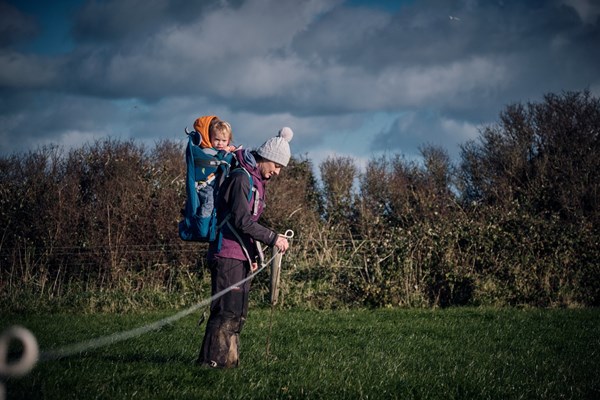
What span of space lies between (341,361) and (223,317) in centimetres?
164

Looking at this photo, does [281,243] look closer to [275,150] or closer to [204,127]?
[275,150]

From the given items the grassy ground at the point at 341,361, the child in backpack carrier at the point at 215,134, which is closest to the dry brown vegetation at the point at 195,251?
the grassy ground at the point at 341,361

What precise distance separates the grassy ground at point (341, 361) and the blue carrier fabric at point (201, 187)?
1295 mm

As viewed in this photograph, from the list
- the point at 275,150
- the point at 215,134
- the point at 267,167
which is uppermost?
the point at 215,134

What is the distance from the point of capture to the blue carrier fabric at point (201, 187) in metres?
5.43

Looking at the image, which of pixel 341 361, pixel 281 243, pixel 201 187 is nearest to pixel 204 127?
pixel 201 187

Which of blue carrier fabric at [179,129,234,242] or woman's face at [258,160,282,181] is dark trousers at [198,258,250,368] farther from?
woman's face at [258,160,282,181]

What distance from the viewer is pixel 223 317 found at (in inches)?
215

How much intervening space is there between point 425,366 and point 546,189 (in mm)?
18346

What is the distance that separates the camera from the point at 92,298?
11.9 m

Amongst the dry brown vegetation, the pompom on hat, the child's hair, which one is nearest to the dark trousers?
the pompom on hat

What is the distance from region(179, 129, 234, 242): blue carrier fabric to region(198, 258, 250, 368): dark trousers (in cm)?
34

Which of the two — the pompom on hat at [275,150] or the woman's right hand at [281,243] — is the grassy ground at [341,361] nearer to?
the woman's right hand at [281,243]

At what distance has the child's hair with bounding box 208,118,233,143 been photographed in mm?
6129
